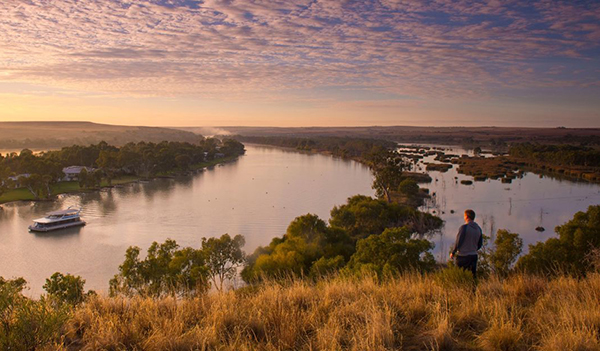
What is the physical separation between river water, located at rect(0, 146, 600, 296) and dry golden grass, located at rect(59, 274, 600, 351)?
693 inches

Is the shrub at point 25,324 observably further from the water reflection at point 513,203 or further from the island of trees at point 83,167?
the island of trees at point 83,167

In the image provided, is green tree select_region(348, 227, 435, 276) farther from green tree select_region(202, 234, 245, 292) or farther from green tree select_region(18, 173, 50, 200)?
green tree select_region(18, 173, 50, 200)

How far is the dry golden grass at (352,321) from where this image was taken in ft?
13.5

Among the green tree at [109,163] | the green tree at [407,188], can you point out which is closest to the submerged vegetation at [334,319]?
the green tree at [407,188]

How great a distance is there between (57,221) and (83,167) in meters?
28.2

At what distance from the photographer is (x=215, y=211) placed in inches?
1566

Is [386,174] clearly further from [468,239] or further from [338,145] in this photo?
[338,145]

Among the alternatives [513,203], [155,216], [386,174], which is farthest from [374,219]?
[513,203]

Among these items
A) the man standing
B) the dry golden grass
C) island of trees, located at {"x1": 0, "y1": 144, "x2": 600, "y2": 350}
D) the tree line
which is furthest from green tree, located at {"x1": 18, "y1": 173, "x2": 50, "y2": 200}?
the tree line

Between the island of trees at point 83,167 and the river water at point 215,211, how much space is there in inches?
117

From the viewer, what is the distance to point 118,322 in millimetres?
4660

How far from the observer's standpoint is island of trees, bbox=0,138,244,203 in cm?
4662

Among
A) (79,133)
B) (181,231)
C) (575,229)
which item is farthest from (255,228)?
(79,133)

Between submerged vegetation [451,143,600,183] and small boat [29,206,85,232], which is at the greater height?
submerged vegetation [451,143,600,183]
